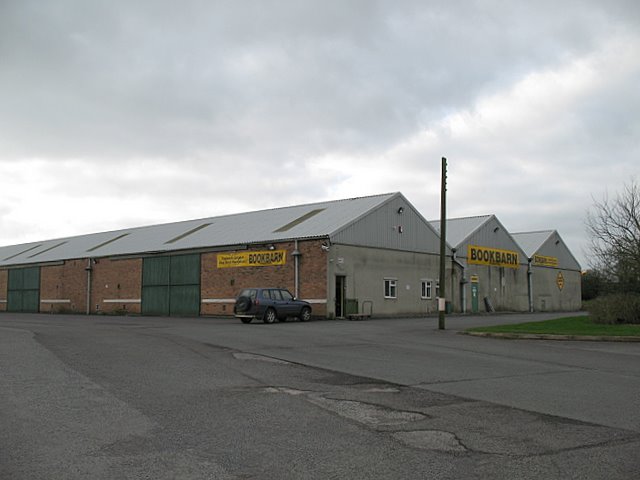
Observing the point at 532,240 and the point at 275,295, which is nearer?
the point at 275,295

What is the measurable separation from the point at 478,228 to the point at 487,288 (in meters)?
4.31

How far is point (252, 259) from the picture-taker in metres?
35.4

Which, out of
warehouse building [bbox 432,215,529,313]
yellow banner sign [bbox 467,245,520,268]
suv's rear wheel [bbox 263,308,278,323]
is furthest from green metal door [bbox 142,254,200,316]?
yellow banner sign [bbox 467,245,520,268]

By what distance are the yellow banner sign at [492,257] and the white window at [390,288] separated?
9649 mm

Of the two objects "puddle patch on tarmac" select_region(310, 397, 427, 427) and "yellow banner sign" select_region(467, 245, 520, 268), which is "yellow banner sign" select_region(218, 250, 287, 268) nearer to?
"yellow banner sign" select_region(467, 245, 520, 268)

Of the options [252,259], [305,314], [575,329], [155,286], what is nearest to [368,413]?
[575,329]

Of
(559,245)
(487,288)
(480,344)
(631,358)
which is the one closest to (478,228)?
(487,288)

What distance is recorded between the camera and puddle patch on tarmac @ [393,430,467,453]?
6152mm

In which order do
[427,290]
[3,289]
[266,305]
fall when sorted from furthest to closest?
[3,289] < [427,290] < [266,305]

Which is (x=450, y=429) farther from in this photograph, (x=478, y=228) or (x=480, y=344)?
(x=478, y=228)

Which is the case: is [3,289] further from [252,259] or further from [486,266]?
[486,266]

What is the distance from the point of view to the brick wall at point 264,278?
32.0 m

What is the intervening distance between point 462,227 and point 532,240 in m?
10.6

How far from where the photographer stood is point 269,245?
A: 34531mm
